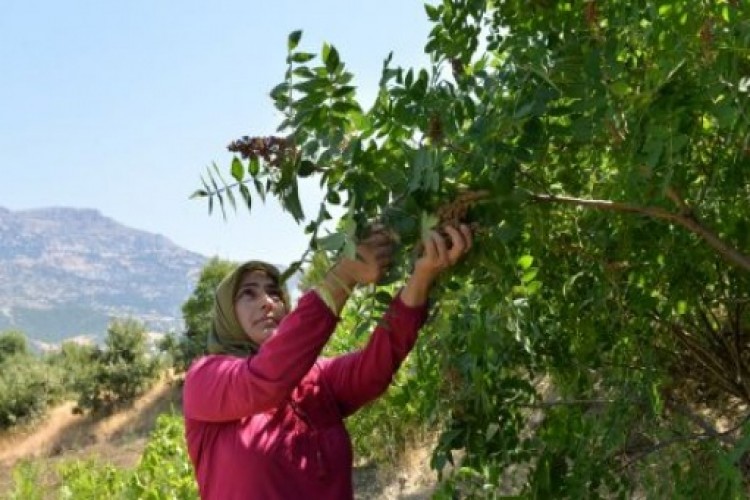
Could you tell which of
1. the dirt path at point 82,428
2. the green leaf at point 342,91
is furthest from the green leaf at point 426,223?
the dirt path at point 82,428

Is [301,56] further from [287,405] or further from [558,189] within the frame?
[287,405]

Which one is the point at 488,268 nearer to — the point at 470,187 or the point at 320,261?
the point at 470,187

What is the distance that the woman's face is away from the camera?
2166mm

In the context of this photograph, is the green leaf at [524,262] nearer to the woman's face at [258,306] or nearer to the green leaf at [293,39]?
the green leaf at [293,39]

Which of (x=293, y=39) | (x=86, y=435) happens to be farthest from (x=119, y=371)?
(x=293, y=39)

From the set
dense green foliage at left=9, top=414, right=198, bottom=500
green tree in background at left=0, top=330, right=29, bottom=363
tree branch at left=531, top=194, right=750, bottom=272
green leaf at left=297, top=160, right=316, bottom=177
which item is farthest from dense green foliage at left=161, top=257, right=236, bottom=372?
green leaf at left=297, top=160, right=316, bottom=177

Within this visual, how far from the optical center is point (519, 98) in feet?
3.83

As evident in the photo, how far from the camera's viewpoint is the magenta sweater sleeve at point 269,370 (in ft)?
5.47

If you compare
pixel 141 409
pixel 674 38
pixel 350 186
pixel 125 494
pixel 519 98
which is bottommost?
pixel 141 409

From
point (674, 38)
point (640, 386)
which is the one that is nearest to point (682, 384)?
point (640, 386)

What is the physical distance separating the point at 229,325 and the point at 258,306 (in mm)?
92

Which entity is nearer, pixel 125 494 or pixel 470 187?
pixel 470 187

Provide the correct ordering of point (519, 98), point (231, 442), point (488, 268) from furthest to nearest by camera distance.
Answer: point (231, 442) → point (488, 268) → point (519, 98)

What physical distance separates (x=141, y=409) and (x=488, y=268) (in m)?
26.5
